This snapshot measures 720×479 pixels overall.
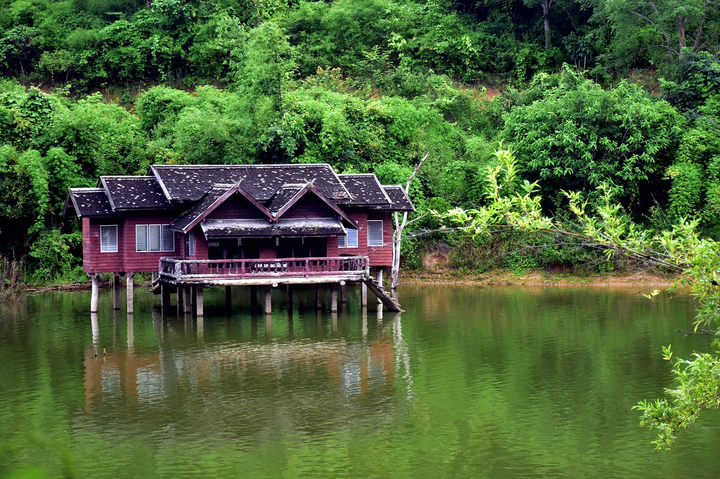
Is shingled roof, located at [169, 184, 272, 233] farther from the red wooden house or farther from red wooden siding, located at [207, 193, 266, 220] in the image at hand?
red wooden siding, located at [207, 193, 266, 220]

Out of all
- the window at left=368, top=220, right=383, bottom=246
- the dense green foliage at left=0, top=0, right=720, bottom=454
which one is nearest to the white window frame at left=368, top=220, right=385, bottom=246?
the window at left=368, top=220, right=383, bottom=246

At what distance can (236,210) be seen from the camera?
29.9 metres

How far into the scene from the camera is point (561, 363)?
2331cm

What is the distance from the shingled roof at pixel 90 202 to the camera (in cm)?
3039

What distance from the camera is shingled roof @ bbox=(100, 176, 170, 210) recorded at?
98.7 feet

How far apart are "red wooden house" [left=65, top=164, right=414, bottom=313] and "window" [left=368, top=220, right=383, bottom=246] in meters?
0.12

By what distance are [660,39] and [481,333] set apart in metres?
26.9

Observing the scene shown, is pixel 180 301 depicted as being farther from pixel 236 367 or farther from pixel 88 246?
pixel 236 367

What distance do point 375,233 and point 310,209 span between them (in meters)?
3.71

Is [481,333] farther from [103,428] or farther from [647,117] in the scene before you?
[647,117]

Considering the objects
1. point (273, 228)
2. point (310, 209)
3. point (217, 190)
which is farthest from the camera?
point (310, 209)

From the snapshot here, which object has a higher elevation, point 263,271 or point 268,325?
point 263,271

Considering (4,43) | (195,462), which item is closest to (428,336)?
(195,462)

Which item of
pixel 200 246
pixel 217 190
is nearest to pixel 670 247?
pixel 200 246
